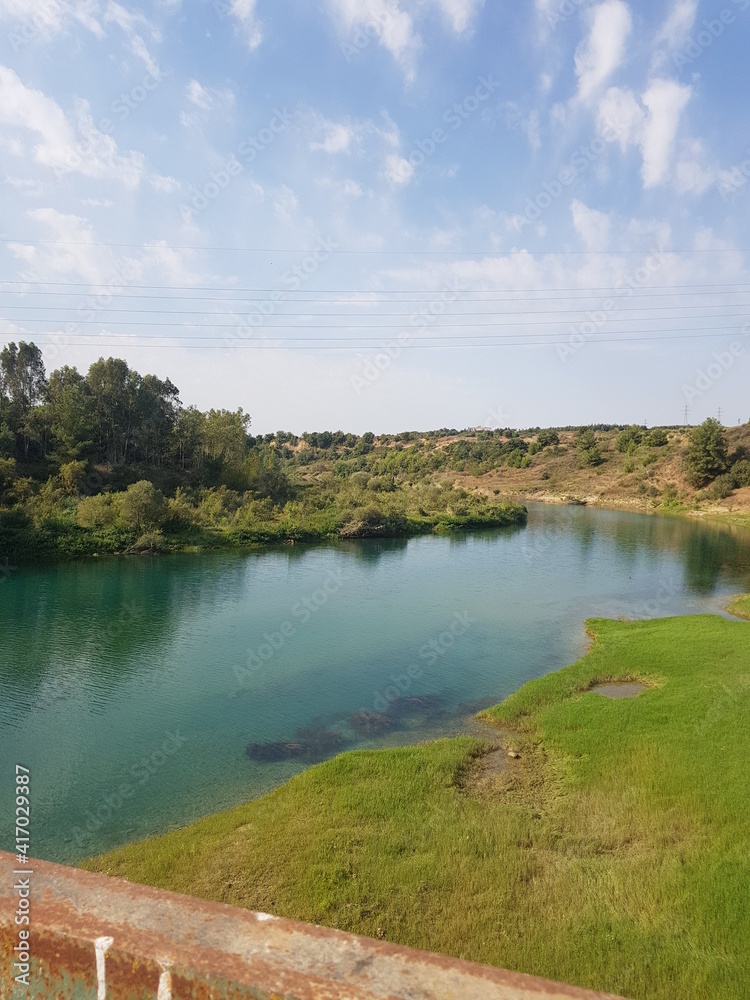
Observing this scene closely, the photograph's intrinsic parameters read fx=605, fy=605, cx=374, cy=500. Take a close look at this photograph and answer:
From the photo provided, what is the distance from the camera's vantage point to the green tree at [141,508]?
136ft

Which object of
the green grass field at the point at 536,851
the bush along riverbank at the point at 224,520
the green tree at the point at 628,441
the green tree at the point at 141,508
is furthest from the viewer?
the green tree at the point at 628,441

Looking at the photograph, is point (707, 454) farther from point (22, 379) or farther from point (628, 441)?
point (22, 379)

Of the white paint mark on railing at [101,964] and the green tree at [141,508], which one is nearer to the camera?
the white paint mark on railing at [101,964]

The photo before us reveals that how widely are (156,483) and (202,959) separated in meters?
55.3

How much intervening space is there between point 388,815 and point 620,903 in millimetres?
3946

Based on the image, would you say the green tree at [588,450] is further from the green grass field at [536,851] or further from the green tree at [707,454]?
→ the green grass field at [536,851]

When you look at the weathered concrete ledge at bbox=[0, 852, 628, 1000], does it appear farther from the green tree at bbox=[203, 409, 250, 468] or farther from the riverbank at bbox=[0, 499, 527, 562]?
the green tree at bbox=[203, 409, 250, 468]

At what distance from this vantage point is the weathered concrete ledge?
1666 millimetres

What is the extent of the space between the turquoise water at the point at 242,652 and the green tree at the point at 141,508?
13.8 feet

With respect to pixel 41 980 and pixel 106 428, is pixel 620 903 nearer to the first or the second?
pixel 41 980

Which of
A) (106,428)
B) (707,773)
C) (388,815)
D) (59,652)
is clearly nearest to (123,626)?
(59,652)

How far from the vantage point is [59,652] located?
20.8m

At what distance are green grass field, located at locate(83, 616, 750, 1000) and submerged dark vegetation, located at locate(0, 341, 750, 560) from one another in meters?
31.7

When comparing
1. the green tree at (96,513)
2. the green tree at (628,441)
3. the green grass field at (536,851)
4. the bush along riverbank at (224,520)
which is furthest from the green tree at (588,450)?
the green grass field at (536,851)
